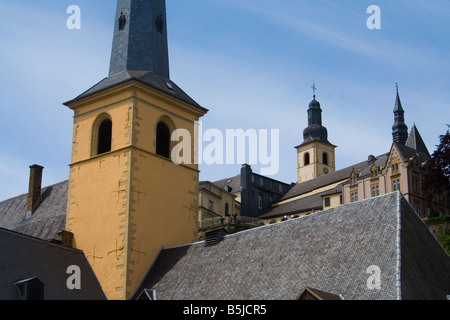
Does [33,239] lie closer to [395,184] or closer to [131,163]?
[131,163]

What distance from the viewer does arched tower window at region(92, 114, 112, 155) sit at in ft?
129

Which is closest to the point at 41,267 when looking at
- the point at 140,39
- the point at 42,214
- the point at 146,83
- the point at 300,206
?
the point at 146,83

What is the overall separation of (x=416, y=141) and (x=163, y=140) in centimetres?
6359

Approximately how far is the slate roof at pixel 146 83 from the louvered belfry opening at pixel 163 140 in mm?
1721

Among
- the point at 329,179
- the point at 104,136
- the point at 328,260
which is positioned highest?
the point at 329,179

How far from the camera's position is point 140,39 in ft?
136

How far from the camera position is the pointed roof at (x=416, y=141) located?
318ft

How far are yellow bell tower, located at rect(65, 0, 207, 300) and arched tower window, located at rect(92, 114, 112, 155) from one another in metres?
0.05

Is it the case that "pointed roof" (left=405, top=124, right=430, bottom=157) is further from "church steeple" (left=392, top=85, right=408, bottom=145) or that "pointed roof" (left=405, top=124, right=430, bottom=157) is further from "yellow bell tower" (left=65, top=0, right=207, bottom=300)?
"yellow bell tower" (left=65, top=0, right=207, bottom=300)
